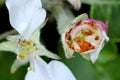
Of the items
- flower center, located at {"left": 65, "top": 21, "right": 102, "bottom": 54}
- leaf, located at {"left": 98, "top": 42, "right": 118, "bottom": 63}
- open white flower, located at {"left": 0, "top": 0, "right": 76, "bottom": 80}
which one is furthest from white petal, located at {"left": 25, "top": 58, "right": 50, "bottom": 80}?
leaf, located at {"left": 98, "top": 42, "right": 118, "bottom": 63}

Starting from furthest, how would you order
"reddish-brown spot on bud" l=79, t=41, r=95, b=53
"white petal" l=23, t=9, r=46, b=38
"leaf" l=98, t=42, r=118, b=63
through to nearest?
"leaf" l=98, t=42, r=118, b=63 < "reddish-brown spot on bud" l=79, t=41, r=95, b=53 < "white petal" l=23, t=9, r=46, b=38

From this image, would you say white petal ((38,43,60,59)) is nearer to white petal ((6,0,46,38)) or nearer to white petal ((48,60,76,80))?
white petal ((48,60,76,80))

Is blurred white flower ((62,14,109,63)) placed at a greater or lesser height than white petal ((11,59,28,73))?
greater

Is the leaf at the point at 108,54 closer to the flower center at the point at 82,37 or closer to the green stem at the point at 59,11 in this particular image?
the green stem at the point at 59,11

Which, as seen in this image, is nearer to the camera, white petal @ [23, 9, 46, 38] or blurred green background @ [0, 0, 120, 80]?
white petal @ [23, 9, 46, 38]

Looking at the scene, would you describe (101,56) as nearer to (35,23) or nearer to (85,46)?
(85,46)

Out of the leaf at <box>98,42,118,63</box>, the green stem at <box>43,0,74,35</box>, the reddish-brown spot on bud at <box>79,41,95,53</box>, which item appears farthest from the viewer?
the leaf at <box>98,42,118,63</box>

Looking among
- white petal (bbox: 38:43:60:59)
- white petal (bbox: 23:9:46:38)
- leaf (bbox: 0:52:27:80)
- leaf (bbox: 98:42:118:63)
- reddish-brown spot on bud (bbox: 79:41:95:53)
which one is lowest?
leaf (bbox: 98:42:118:63)

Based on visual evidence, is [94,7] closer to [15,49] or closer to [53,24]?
[53,24]

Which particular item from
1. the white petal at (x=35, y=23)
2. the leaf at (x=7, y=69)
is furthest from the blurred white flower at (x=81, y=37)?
the leaf at (x=7, y=69)
